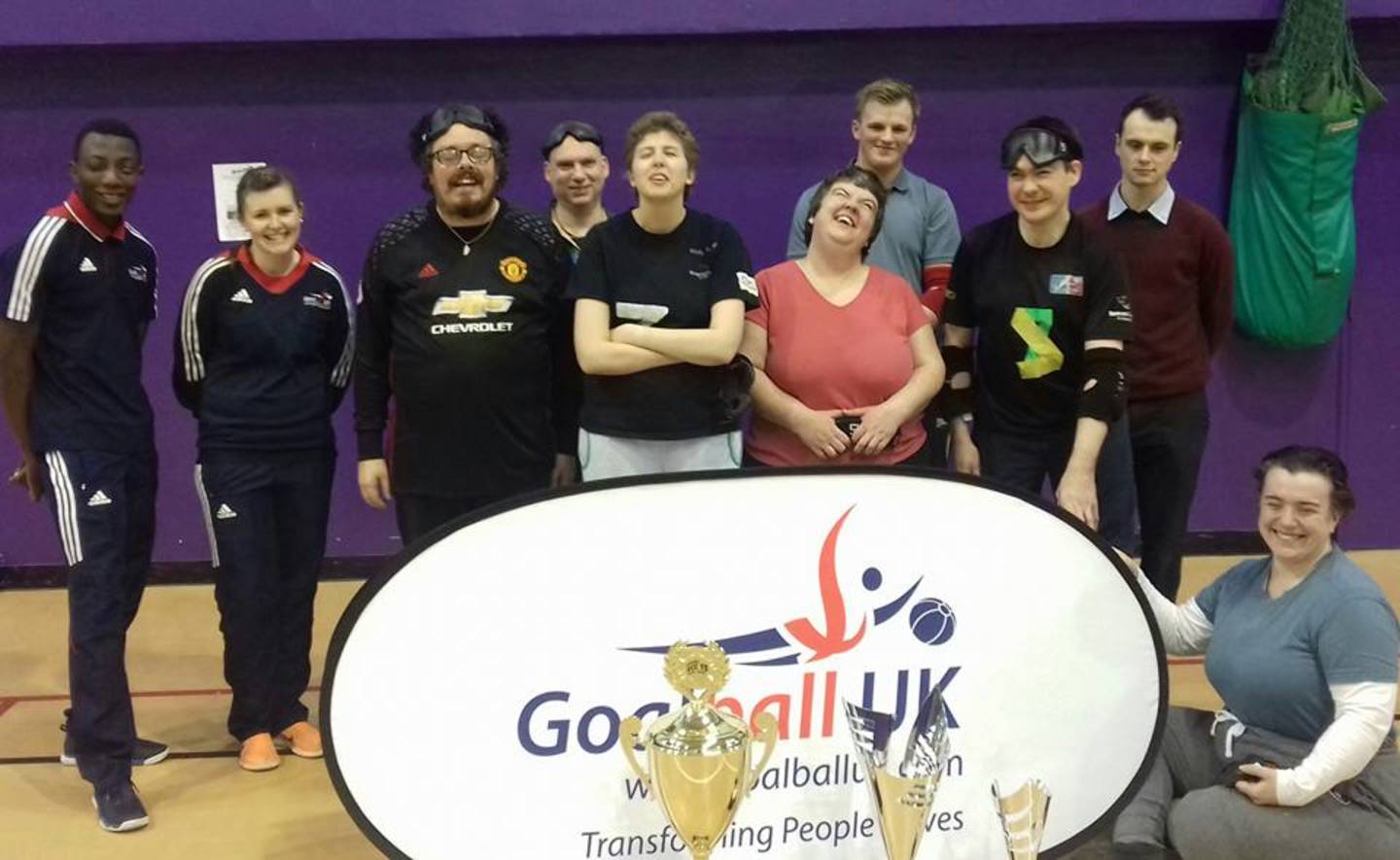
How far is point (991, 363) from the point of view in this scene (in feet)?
11.3

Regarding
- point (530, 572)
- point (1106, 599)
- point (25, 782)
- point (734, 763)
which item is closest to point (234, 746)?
point (25, 782)

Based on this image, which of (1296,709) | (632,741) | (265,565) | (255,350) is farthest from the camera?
(265,565)

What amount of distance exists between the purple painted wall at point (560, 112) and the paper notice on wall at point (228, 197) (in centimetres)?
3

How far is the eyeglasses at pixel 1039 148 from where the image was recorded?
3.25 metres

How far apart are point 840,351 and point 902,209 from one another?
996 millimetres

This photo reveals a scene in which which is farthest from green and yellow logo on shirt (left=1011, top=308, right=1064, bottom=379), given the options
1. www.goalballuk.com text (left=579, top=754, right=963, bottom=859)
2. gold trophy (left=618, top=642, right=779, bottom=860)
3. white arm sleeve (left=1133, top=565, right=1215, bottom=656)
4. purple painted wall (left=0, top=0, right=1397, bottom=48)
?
purple painted wall (left=0, top=0, right=1397, bottom=48)

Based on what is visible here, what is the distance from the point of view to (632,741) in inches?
89.5

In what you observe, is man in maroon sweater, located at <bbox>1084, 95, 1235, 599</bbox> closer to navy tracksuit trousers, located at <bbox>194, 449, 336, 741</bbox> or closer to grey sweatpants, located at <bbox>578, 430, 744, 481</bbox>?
grey sweatpants, located at <bbox>578, 430, 744, 481</bbox>

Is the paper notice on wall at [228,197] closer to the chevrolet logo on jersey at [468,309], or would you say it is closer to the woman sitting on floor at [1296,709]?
the chevrolet logo on jersey at [468,309]

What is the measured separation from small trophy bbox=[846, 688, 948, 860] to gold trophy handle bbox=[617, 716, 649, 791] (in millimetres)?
168

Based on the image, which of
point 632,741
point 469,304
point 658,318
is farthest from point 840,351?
point 632,741

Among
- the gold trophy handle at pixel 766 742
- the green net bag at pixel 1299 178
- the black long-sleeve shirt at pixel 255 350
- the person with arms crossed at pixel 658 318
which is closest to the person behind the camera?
the gold trophy handle at pixel 766 742

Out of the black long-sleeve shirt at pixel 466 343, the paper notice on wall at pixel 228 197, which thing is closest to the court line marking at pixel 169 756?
the black long-sleeve shirt at pixel 466 343

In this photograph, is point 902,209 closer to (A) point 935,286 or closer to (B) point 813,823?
(A) point 935,286
